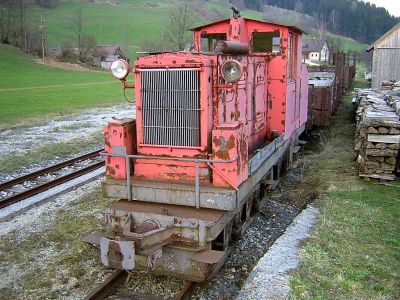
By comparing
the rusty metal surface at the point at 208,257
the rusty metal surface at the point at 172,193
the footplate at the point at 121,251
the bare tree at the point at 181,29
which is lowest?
the rusty metal surface at the point at 208,257

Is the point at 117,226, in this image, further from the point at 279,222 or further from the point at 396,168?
the point at 396,168

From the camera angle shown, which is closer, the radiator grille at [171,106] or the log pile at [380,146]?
the radiator grille at [171,106]

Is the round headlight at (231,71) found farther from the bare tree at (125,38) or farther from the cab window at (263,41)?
the bare tree at (125,38)

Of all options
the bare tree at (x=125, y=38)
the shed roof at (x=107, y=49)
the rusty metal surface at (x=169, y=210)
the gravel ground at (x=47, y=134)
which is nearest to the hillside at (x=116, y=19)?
the bare tree at (x=125, y=38)

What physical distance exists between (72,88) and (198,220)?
34.6 metres

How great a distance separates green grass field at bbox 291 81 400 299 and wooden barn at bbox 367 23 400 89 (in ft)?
54.8

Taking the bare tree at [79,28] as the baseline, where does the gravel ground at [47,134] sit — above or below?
below

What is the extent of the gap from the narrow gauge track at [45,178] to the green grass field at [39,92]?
8.07 metres

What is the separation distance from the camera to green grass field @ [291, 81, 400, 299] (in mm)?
5615

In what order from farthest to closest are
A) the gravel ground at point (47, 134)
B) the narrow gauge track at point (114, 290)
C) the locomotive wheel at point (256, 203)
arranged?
1. the gravel ground at point (47, 134)
2. the locomotive wheel at point (256, 203)
3. the narrow gauge track at point (114, 290)

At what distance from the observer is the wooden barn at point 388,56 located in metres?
24.7

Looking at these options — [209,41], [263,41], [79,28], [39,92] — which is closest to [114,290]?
[209,41]

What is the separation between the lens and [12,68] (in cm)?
5094

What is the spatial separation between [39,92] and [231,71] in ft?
100
